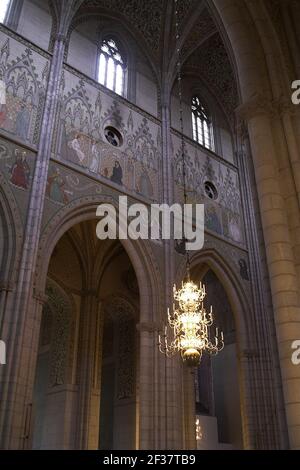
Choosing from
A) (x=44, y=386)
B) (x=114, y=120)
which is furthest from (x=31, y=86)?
(x=44, y=386)

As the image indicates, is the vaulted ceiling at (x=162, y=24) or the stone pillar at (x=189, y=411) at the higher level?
the vaulted ceiling at (x=162, y=24)

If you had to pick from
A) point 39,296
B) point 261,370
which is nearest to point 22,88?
point 39,296

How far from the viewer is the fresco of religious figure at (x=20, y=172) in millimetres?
10570

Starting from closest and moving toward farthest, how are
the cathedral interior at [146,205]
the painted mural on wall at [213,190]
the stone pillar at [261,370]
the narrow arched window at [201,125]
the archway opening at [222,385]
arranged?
the cathedral interior at [146,205] < the stone pillar at [261,370] < the painted mural on wall at [213,190] < the narrow arched window at [201,125] < the archway opening at [222,385]

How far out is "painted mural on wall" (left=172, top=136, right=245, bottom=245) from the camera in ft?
49.9

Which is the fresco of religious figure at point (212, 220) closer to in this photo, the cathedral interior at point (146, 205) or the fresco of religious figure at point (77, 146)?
the cathedral interior at point (146, 205)

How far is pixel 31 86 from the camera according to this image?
12047 mm

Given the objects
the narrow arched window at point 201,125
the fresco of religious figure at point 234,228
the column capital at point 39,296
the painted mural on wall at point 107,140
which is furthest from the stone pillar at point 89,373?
the narrow arched window at point 201,125

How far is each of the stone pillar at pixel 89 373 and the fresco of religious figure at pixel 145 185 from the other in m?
4.27

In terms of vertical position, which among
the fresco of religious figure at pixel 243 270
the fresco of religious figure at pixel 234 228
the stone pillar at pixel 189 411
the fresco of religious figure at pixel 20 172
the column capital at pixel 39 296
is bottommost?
the stone pillar at pixel 189 411

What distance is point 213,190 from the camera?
53.4ft

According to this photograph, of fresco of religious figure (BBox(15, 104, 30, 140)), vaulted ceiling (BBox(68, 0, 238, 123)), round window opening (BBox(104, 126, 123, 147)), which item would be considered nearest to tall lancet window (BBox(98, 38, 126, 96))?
vaulted ceiling (BBox(68, 0, 238, 123))

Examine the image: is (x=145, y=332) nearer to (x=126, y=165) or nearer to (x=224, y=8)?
(x=126, y=165)

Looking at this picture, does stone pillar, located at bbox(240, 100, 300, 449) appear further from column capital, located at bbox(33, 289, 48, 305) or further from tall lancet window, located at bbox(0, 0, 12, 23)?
tall lancet window, located at bbox(0, 0, 12, 23)
